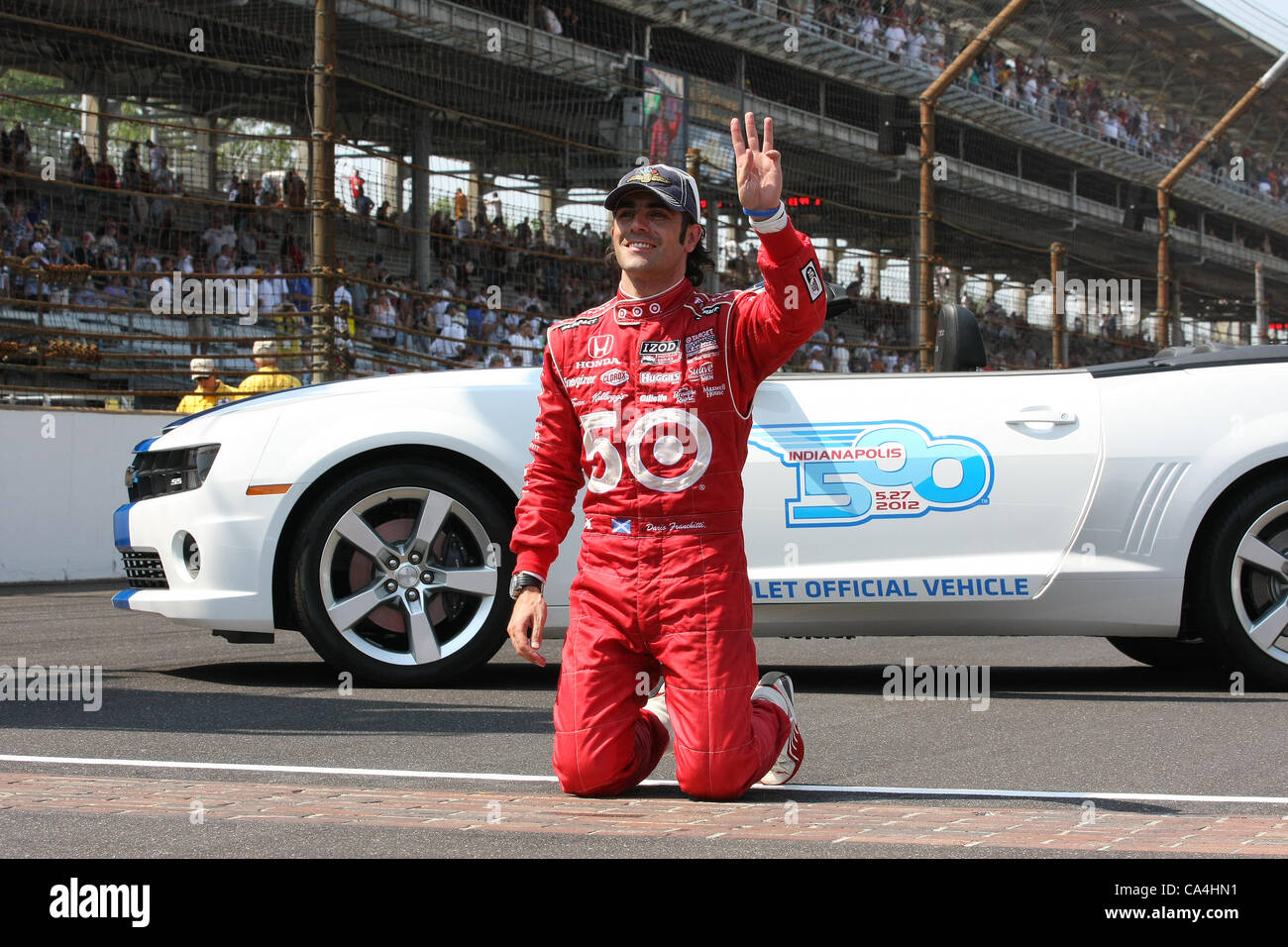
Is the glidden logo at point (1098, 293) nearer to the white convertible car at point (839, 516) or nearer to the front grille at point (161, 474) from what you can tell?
the white convertible car at point (839, 516)

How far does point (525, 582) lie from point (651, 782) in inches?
26.5

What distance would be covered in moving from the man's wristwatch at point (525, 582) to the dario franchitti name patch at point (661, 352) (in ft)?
2.03

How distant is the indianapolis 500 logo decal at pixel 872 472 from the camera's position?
18.1ft

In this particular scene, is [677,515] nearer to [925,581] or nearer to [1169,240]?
[925,581]

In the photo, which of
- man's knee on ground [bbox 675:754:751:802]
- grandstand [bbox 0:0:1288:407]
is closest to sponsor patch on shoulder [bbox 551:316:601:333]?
man's knee on ground [bbox 675:754:751:802]

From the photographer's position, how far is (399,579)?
558 centimetres

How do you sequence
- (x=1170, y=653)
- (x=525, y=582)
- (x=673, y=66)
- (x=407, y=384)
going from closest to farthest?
(x=525, y=582) → (x=407, y=384) → (x=1170, y=653) → (x=673, y=66)

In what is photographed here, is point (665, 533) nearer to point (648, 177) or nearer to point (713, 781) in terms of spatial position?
point (713, 781)

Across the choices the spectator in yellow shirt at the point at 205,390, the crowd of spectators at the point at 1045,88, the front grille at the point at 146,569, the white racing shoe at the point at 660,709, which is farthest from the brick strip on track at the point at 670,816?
the crowd of spectators at the point at 1045,88

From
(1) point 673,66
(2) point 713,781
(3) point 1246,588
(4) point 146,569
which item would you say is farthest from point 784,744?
(1) point 673,66

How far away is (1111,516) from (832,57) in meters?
22.8

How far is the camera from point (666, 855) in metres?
3.12

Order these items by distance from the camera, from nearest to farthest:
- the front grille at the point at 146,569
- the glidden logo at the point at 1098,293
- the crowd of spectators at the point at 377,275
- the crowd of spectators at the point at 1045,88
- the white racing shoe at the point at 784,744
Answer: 1. the white racing shoe at the point at 784,744
2. the front grille at the point at 146,569
3. the crowd of spectators at the point at 377,275
4. the glidden logo at the point at 1098,293
5. the crowd of spectators at the point at 1045,88
